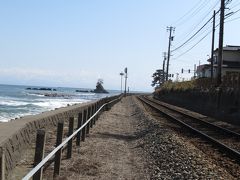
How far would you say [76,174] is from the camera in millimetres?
10562

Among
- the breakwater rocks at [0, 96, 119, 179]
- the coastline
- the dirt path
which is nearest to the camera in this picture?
the breakwater rocks at [0, 96, 119, 179]

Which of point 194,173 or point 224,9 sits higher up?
point 224,9

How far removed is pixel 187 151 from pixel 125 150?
6.57ft

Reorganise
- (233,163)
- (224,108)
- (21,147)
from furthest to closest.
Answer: (224,108)
(233,163)
(21,147)

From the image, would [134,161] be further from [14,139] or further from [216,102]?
[216,102]

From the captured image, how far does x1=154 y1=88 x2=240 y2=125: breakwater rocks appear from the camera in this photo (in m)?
33.5

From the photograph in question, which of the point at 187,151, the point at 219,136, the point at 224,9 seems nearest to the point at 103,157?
the point at 187,151

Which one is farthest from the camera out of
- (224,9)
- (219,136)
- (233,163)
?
(224,9)

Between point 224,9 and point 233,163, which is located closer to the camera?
point 233,163

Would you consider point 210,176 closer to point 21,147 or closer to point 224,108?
point 21,147

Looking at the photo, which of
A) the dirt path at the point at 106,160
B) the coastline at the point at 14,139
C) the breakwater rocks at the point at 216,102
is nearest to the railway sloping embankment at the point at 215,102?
the breakwater rocks at the point at 216,102

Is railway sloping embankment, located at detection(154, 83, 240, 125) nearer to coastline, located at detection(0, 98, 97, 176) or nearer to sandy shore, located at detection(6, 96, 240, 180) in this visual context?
sandy shore, located at detection(6, 96, 240, 180)

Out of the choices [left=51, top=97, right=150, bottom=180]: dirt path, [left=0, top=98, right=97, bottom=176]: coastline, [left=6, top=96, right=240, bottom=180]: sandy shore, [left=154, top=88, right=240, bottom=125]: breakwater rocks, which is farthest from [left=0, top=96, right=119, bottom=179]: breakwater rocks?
[left=154, top=88, right=240, bottom=125]: breakwater rocks

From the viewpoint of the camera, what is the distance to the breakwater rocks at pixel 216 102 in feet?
110
